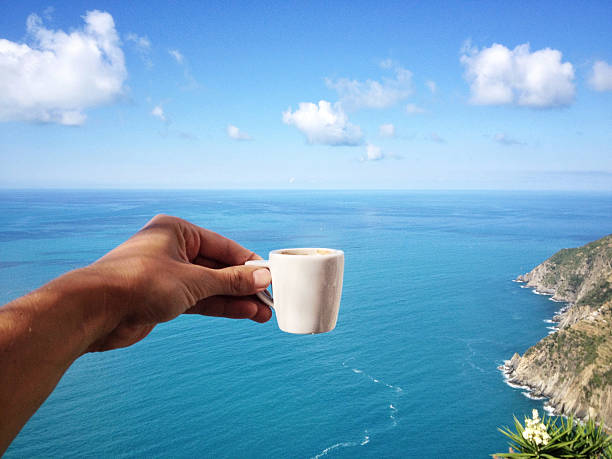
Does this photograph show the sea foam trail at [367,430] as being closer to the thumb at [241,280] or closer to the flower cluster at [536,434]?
the flower cluster at [536,434]

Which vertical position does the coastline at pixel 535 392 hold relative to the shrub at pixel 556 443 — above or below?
below

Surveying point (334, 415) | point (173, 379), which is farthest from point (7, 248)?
point (334, 415)

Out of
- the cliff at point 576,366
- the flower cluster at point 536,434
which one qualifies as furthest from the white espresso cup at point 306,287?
the cliff at point 576,366

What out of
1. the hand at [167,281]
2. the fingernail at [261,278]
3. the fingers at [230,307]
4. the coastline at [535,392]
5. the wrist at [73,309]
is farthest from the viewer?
the coastline at [535,392]

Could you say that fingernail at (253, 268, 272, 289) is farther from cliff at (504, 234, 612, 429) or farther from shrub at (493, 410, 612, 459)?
cliff at (504, 234, 612, 429)

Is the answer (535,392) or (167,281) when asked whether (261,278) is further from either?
(535,392)

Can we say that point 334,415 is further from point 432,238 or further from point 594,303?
point 432,238
